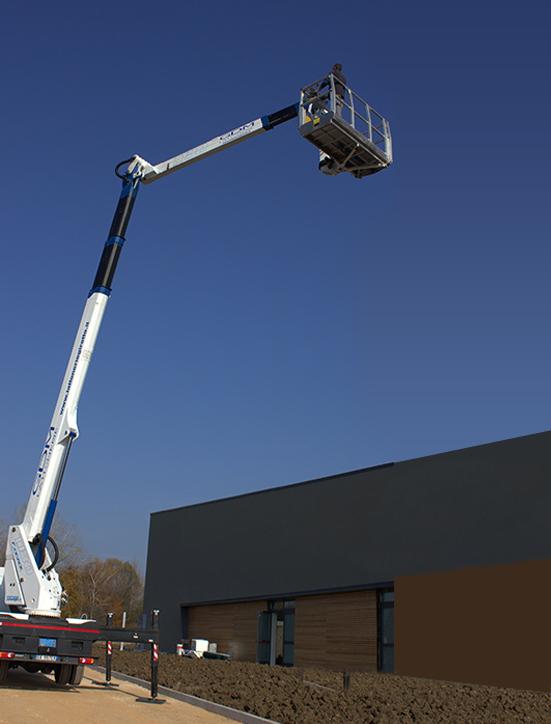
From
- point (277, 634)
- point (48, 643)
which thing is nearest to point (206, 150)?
Answer: point (48, 643)

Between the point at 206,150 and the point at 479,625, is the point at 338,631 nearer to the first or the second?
the point at 479,625

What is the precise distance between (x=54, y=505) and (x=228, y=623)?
16787mm

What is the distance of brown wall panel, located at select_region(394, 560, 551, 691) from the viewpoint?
1908 centimetres

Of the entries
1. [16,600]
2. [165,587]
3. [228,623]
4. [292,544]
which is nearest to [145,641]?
[16,600]

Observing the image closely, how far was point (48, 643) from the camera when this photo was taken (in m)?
12.8

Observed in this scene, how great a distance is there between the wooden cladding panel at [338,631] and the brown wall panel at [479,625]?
55.1 inches

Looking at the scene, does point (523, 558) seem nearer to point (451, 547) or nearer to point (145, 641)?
point (451, 547)

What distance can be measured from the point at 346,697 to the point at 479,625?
→ 8507mm

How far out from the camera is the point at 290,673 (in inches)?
658

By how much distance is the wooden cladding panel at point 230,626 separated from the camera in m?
27.8

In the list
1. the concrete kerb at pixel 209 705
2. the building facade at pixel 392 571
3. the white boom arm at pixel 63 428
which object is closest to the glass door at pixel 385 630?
the building facade at pixel 392 571

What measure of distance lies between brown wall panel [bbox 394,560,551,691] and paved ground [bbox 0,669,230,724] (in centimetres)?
936

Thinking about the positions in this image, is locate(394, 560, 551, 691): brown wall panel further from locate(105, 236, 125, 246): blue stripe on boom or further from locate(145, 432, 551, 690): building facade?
locate(105, 236, 125, 246): blue stripe on boom

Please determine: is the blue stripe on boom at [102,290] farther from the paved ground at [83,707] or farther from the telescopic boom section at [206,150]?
the paved ground at [83,707]
